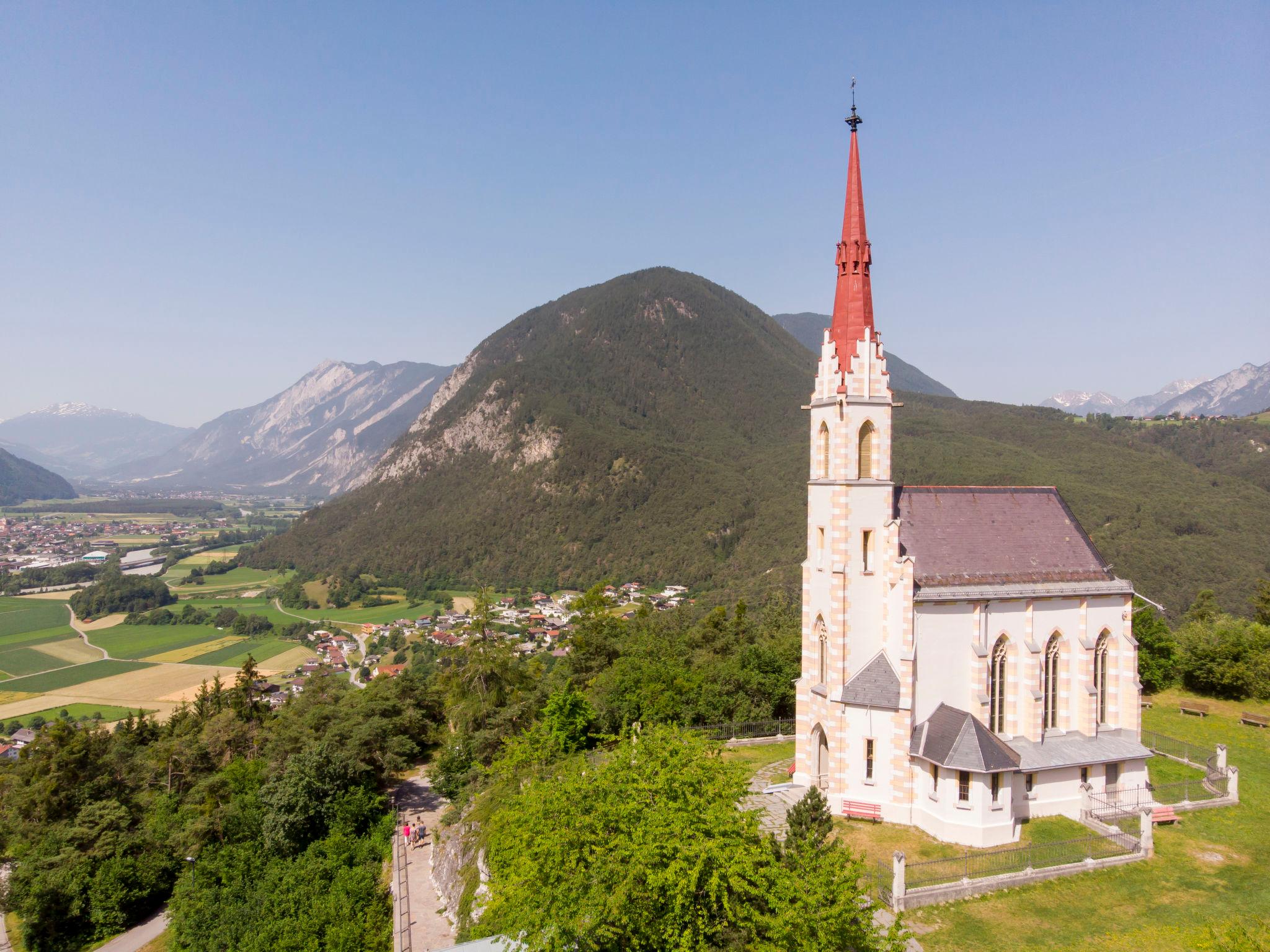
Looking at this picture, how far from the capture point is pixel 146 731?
4619 centimetres

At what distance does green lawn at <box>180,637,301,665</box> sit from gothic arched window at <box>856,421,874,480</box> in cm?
9885

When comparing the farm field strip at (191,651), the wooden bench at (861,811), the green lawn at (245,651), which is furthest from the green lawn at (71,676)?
the wooden bench at (861,811)

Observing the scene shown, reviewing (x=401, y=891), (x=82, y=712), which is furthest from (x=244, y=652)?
(x=401, y=891)

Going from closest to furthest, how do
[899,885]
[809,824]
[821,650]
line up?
1. [809,824]
2. [899,885]
3. [821,650]

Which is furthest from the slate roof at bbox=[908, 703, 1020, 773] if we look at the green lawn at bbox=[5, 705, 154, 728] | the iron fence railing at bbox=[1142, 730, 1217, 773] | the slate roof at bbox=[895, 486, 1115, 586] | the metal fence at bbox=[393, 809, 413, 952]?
the green lawn at bbox=[5, 705, 154, 728]

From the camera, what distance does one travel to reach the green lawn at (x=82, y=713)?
74.4 meters

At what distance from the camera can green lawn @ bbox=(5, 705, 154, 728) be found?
7438 cm

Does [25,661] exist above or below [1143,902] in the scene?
below

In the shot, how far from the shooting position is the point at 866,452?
25.4 meters

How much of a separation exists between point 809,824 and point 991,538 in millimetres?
13603

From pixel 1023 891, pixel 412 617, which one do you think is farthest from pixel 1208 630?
pixel 412 617

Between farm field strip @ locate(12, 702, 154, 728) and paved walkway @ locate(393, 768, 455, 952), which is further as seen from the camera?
farm field strip @ locate(12, 702, 154, 728)

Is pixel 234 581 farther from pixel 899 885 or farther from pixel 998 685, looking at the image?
pixel 899 885

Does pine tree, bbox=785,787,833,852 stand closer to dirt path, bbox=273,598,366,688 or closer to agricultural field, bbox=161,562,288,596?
dirt path, bbox=273,598,366,688
